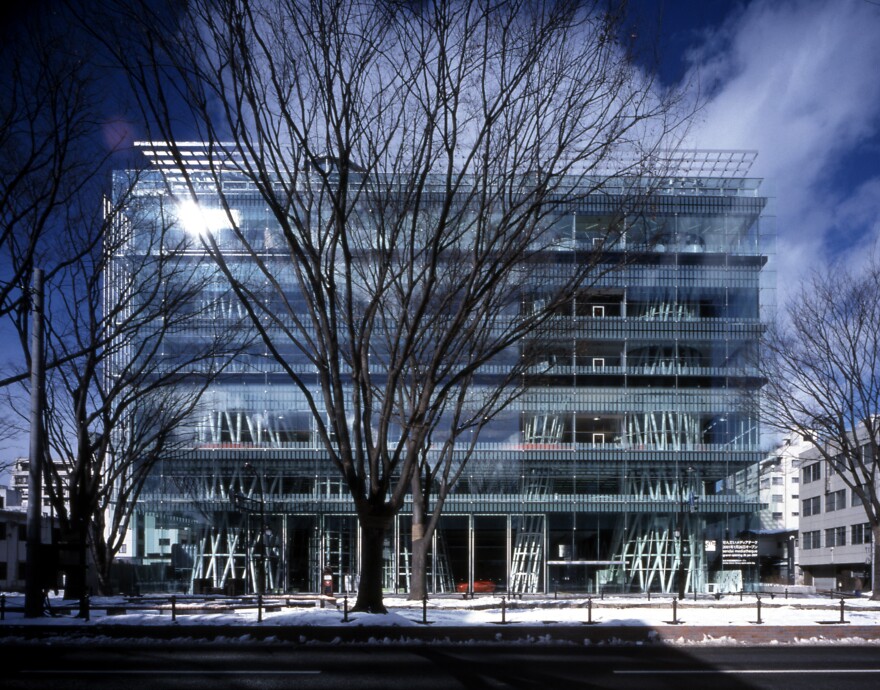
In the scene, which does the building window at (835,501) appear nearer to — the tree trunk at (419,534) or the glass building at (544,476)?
the glass building at (544,476)

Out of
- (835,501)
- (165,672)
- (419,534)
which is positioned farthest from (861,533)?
(165,672)

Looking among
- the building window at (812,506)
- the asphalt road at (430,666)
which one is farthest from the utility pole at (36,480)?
the building window at (812,506)

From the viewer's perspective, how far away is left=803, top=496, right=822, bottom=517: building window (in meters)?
92.6

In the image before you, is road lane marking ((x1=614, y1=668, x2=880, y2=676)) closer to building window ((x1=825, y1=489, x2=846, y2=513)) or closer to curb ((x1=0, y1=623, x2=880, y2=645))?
curb ((x1=0, y1=623, x2=880, y2=645))

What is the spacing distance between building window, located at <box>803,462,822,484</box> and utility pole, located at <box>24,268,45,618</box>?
81.2 m

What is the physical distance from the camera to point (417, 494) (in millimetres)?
31062

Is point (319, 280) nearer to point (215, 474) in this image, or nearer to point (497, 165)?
point (497, 165)

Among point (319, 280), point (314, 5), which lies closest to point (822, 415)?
point (319, 280)

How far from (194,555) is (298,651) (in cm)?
3909

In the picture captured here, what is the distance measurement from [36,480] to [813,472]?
282 feet

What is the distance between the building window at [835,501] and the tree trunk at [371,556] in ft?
245

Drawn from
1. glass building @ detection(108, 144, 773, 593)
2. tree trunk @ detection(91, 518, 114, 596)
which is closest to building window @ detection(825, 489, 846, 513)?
glass building @ detection(108, 144, 773, 593)

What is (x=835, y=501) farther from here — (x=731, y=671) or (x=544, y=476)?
(x=731, y=671)

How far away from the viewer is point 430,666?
1359cm
